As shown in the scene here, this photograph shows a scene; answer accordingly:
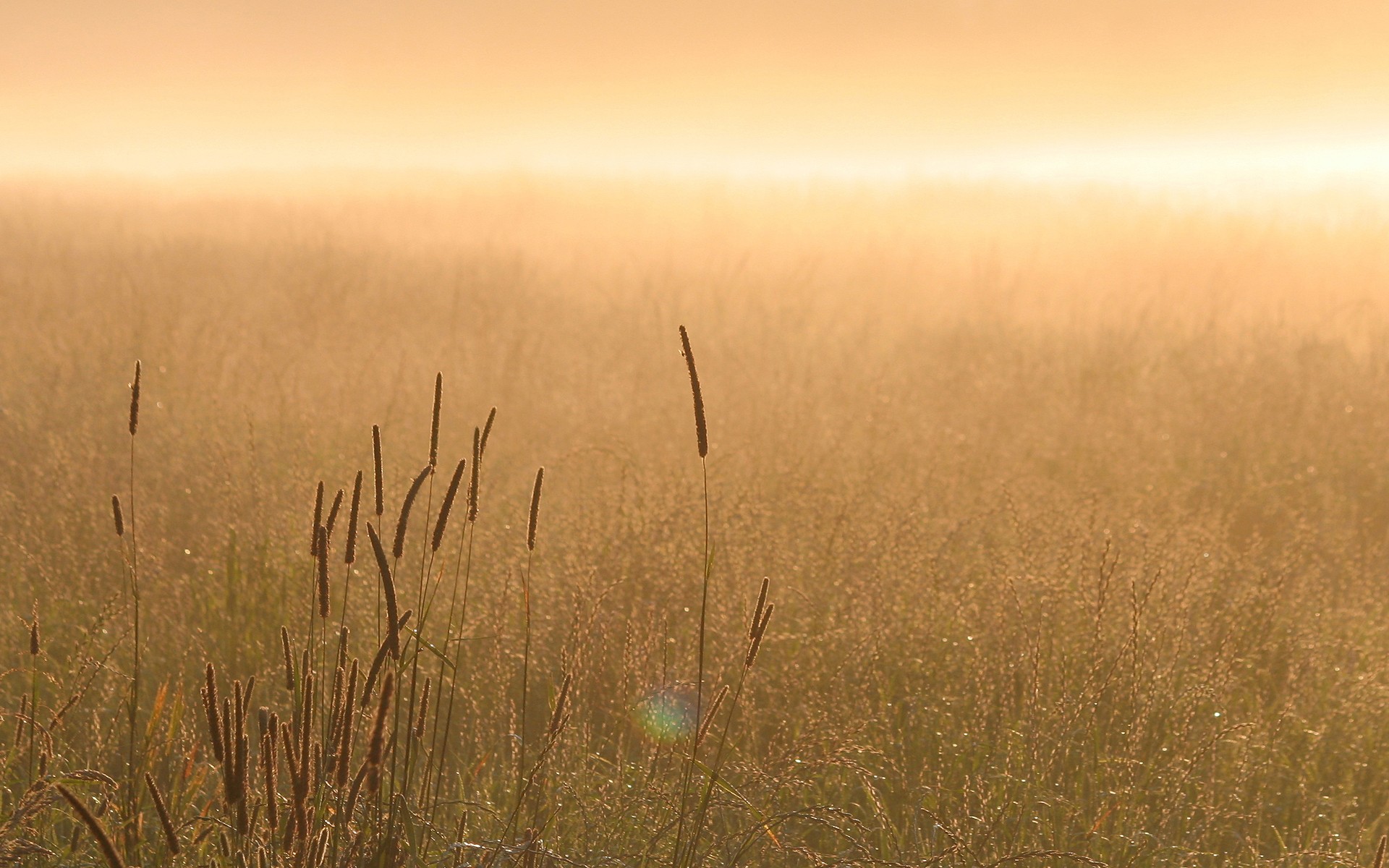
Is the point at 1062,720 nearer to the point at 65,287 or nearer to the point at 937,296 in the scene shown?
the point at 937,296

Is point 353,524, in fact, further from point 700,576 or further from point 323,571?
point 700,576

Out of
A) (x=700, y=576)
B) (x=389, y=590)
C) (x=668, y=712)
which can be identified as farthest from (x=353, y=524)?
(x=700, y=576)

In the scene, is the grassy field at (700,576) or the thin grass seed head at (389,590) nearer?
the thin grass seed head at (389,590)

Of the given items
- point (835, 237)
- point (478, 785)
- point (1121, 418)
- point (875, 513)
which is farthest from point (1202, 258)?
point (478, 785)

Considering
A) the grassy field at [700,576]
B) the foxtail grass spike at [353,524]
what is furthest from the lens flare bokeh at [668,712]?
the foxtail grass spike at [353,524]

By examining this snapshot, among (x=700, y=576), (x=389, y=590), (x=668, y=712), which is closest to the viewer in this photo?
A: (x=389, y=590)

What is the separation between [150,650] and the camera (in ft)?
7.61

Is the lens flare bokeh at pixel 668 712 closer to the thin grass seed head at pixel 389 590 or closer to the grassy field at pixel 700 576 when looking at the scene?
the grassy field at pixel 700 576

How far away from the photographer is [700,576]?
8.38 feet

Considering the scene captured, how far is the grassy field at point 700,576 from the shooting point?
160 centimetres

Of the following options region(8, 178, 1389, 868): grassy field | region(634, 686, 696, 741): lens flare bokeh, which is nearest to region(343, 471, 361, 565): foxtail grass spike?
region(8, 178, 1389, 868): grassy field

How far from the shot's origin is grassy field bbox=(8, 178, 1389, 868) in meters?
1.60

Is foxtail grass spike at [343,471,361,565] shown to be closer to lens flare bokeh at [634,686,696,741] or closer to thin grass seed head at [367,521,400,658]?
thin grass seed head at [367,521,400,658]

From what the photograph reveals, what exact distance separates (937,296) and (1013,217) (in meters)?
4.15
